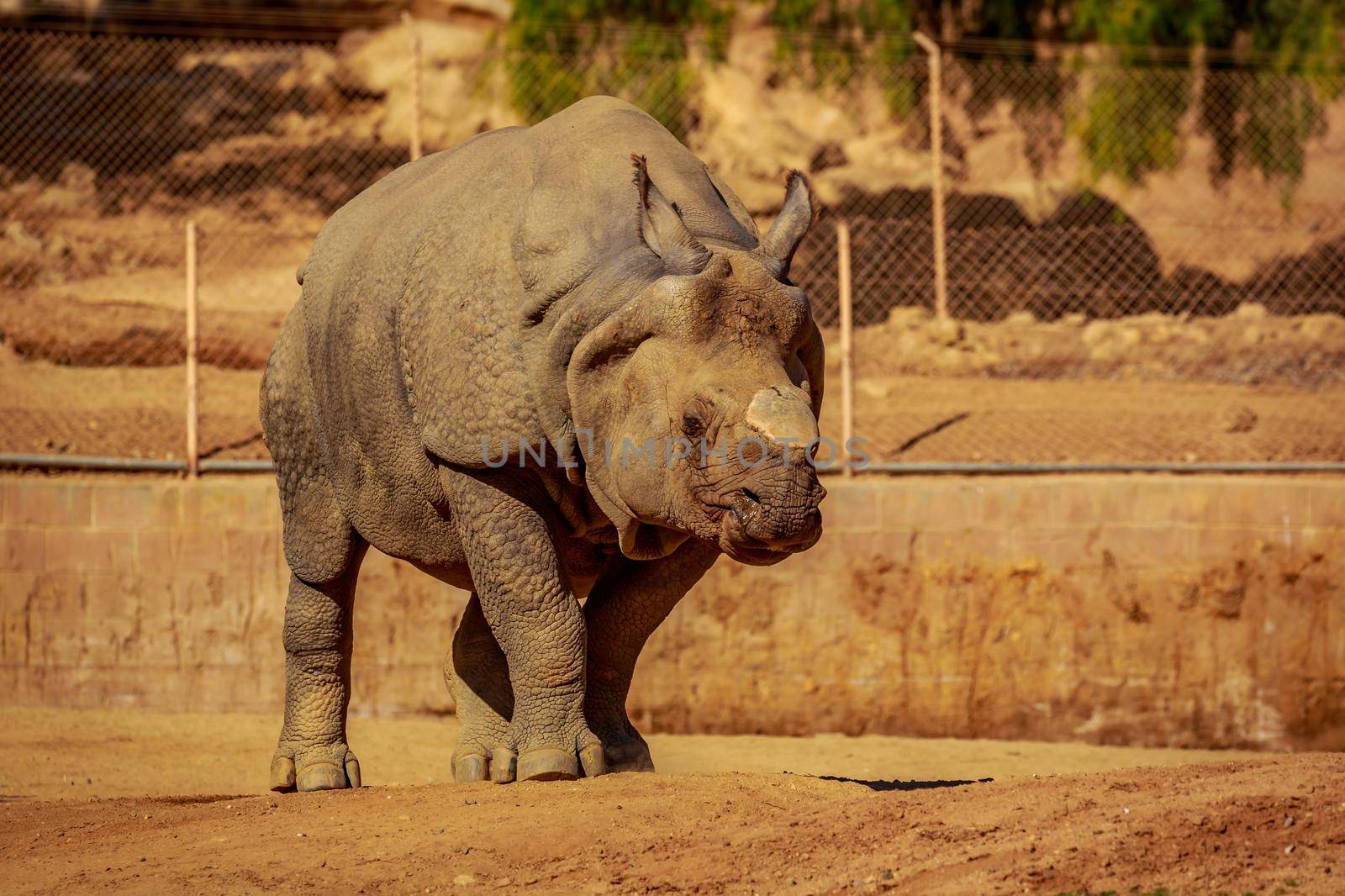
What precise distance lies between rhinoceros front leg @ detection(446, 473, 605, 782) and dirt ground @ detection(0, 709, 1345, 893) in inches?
6.2

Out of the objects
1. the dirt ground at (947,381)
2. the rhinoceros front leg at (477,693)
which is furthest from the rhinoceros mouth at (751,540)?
the dirt ground at (947,381)

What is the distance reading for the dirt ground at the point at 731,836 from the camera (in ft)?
14.4

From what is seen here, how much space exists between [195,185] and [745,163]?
6207 mm

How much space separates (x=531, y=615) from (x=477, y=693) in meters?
1.08

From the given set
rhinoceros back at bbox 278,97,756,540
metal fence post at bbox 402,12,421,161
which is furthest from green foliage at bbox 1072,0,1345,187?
rhinoceros back at bbox 278,97,756,540

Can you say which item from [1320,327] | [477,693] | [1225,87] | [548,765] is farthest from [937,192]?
[548,765]

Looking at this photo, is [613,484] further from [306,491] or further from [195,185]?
[195,185]

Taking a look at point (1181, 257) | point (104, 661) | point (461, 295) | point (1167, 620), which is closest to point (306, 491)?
point (461, 295)

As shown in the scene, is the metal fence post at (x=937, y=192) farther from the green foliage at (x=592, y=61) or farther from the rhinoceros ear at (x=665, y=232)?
the rhinoceros ear at (x=665, y=232)

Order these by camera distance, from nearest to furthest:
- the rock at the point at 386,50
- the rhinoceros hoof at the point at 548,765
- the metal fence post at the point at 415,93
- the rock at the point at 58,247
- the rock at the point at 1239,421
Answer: the rhinoceros hoof at the point at 548,765 < the rock at the point at 1239,421 < the metal fence post at the point at 415,93 < the rock at the point at 58,247 < the rock at the point at 386,50

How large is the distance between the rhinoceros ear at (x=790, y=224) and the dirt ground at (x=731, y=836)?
5.44 feet

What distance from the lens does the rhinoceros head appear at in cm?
489

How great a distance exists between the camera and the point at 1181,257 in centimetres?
1672

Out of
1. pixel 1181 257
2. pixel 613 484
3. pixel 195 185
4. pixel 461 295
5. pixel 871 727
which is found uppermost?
pixel 195 185
